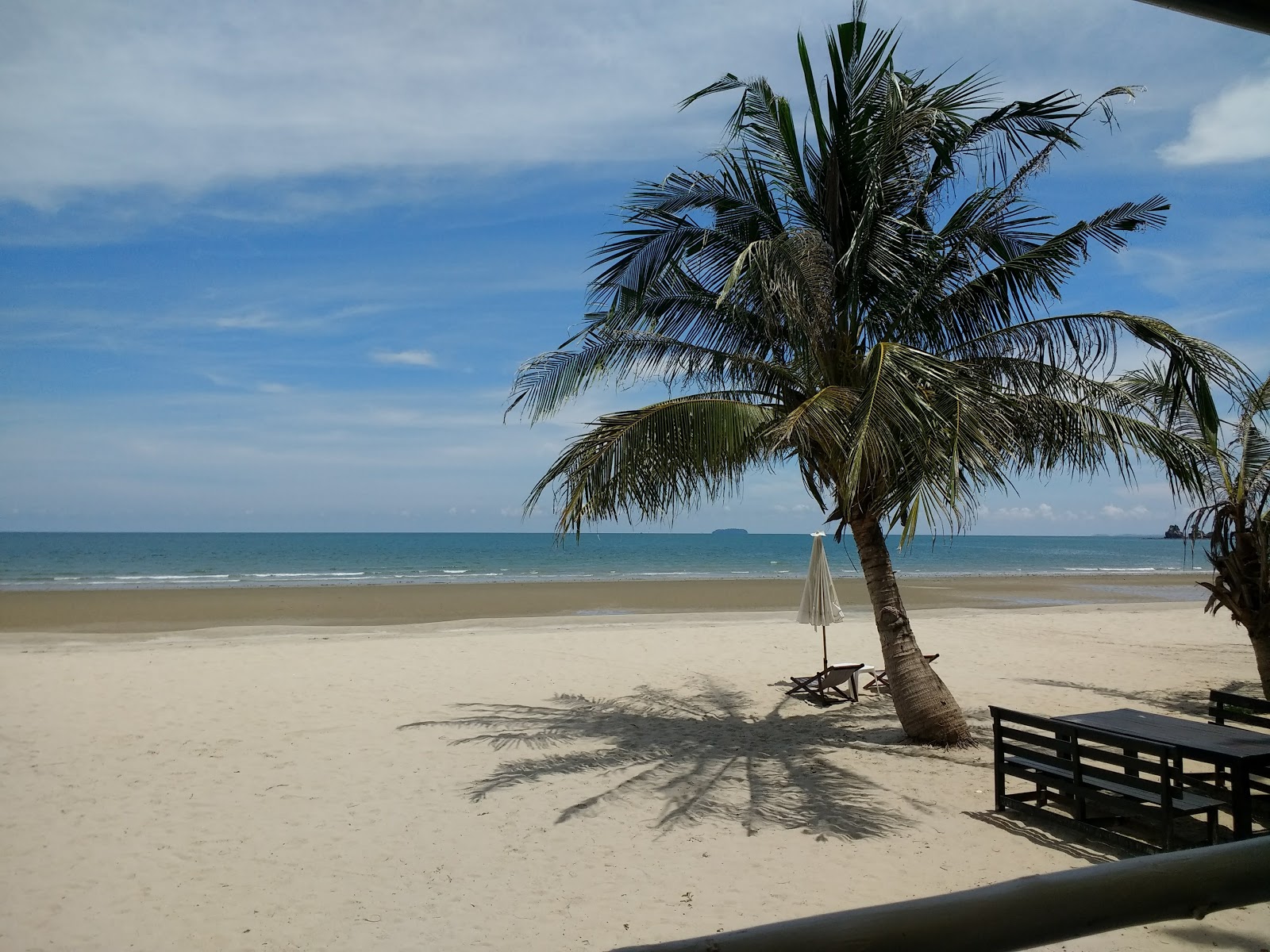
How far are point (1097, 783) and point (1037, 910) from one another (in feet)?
16.5

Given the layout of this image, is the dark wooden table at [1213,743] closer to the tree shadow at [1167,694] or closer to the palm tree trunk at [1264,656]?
the palm tree trunk at [1264,656]

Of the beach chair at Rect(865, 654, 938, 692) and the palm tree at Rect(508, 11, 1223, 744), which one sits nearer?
the palm tree at Rect(508, 11, 1223, 744)

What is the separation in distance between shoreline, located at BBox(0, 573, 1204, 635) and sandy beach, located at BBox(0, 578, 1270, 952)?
6032mm

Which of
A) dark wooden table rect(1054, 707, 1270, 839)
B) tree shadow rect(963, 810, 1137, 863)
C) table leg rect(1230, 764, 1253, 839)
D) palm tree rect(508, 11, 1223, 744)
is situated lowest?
tree shadow rect(963, 810, 1137, 863)

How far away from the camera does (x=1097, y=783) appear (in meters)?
5.32

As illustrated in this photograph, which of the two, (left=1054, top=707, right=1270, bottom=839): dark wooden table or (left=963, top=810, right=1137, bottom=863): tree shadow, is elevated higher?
(left=1054, top=707, right=1270, bottom=839): dark wooden table

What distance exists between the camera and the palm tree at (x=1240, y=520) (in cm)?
775

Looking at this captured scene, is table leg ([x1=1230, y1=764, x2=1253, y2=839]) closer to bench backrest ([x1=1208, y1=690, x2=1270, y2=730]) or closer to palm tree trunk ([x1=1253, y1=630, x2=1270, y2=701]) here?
bench backrest ([x1=1208, y1=690, x2=1270, y2=730])

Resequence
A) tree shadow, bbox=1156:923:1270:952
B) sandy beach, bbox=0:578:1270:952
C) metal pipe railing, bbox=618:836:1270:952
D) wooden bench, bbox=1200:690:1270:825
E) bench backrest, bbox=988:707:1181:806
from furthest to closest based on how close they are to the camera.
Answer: wooden bench, bbox=1200:690:1270:825, bench backrest, bbox=988:707:1181:806, sandy beach, bbox=0:578:1270:952, tree shadow, bbox=1156:923:1270:952, metal pipe railing, bbox=618:836:1270:952

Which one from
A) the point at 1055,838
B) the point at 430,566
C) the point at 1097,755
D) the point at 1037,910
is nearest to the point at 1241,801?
the point at 1097,755

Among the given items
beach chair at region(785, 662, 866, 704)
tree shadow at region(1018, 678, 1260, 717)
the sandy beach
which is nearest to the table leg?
the sandy beach

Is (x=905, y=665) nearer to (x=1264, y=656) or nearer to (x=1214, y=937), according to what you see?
(x=1264, y=656)

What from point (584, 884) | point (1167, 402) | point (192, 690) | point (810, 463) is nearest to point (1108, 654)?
point (1167, 402)

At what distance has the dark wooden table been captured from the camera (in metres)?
4.66
